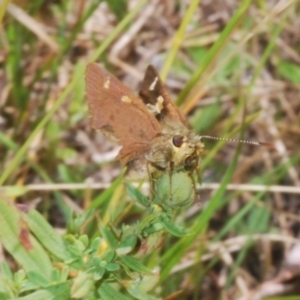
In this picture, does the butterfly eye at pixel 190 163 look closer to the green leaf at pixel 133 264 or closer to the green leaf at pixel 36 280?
the green leaf at pixel 133 264

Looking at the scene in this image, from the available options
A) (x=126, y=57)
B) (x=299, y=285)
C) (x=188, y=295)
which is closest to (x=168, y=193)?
(x=188, y=295)

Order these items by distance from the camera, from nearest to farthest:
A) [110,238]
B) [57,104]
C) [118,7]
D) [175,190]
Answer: [175,190]
[110,238]
[57,104]
[118,7]

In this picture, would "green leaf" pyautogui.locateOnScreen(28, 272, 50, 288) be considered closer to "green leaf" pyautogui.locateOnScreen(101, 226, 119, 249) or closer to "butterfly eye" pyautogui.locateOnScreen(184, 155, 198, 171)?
"green leaf" pyautogui.locateOnScreen(101, 226, 119, 249)

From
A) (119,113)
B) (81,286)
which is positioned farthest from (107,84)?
(81,286)

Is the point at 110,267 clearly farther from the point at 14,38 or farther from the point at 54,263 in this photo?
the point at 14,38

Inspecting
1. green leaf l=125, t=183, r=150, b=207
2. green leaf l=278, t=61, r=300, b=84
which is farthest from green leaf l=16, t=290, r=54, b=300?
green leaf l=278, t=61, r=300, b=84

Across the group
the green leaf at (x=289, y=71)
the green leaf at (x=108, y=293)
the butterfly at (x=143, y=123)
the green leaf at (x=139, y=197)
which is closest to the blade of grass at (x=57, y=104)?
the butterfly at (x=143, y=123)

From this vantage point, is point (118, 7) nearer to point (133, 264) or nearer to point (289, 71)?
point (289, 71)
